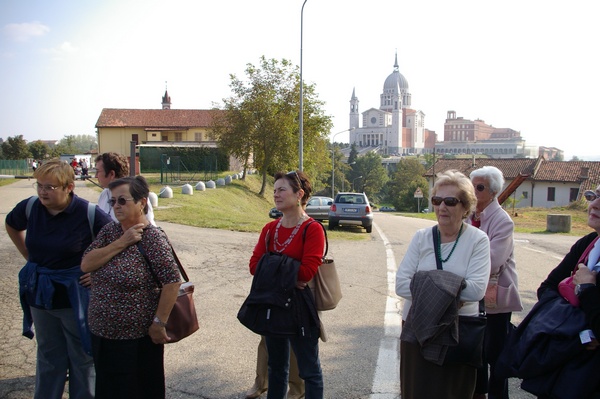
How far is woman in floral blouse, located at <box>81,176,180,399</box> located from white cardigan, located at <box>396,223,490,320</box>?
1471mm

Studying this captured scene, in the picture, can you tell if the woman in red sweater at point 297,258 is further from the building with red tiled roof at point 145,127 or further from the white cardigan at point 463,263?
the building with red tiled roof at point 145,127

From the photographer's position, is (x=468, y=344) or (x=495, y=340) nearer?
(x=468, y=344)

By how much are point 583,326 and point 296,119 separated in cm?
3093

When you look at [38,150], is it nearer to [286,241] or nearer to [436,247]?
[286,241]

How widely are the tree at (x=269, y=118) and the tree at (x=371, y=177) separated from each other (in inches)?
3284

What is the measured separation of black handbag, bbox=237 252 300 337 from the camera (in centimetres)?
346

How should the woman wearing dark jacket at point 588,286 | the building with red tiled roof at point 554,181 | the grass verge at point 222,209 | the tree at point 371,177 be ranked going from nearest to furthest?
the woman wearing dark jacket at point 588,286
the grass verge at point 222,209
the building with red tiled roof at point 554,181
the tree at point 371,177

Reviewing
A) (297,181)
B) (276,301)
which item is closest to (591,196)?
(297,181)

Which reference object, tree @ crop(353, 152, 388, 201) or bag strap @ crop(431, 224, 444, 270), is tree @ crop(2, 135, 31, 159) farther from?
tree @ crop(353, 152, 388, 201)

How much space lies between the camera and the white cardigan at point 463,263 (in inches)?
120

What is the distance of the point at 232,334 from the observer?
5688mm

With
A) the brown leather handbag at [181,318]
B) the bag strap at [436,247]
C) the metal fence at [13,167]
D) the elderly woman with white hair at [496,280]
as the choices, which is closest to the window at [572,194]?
the metal fence at [13,167]

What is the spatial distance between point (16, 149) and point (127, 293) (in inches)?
2579

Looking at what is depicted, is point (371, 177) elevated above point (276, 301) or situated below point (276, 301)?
below
